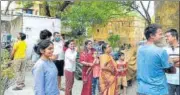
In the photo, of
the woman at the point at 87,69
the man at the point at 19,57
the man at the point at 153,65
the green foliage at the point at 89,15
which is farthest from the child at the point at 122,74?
the green foliage at the point at 89,15

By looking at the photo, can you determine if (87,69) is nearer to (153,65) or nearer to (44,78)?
(44,78)

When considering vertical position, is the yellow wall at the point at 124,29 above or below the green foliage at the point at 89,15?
below

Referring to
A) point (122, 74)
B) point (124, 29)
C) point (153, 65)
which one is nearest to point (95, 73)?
point (122, 74)

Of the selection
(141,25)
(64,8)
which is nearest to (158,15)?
(141,25)

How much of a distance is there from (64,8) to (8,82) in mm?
10611

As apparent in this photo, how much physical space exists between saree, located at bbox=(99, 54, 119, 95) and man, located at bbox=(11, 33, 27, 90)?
1.85 meters

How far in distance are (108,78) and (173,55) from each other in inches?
77.8

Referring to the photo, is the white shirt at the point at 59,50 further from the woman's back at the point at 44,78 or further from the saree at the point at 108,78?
the woman's back at the point at 44,78

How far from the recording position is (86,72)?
232 inches

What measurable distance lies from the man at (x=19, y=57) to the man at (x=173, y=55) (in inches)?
135

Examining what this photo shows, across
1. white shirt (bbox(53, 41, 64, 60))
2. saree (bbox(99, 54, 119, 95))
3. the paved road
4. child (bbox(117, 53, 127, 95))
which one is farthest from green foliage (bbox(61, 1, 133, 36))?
saree (bbox(99, 54, 119, 95))

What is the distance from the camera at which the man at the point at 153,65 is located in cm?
315

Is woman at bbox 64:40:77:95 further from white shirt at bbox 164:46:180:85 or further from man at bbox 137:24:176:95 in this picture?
man at bbox 137:24:176:95

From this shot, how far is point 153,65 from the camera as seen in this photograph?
10.4ft
